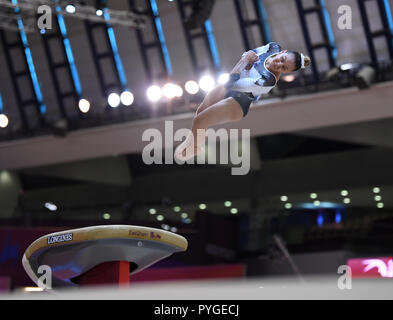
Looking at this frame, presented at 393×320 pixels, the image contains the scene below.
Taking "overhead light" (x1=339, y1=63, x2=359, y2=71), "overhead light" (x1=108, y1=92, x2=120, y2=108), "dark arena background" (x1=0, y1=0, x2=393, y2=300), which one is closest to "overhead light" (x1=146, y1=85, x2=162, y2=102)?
"dark arena background" (x1=0, y1=0, x2=393, y2=300)

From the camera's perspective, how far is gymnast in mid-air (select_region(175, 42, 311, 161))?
18.6 ft

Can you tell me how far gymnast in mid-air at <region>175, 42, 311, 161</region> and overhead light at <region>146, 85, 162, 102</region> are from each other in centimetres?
851

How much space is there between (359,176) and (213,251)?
4.75 metres

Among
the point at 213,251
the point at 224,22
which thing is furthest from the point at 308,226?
the point at 224,22

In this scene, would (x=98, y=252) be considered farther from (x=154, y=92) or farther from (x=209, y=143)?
(x=154, y=92)

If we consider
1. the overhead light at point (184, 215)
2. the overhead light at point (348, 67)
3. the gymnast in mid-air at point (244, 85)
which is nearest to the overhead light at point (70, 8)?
the overhead light at point (348, 67)

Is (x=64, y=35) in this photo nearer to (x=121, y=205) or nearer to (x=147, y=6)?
(x=147, y=6)

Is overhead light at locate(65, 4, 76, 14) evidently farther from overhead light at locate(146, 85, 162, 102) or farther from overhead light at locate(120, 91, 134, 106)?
overhead light at locate(146, 85, 162, 102)

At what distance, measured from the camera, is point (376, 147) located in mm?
17453

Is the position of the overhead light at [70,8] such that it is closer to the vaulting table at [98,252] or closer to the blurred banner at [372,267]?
the vaulting table at [98,252]

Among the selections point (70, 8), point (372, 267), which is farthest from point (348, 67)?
point (70, 8)

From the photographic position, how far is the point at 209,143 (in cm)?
1279

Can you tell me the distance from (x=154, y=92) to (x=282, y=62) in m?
8.85
